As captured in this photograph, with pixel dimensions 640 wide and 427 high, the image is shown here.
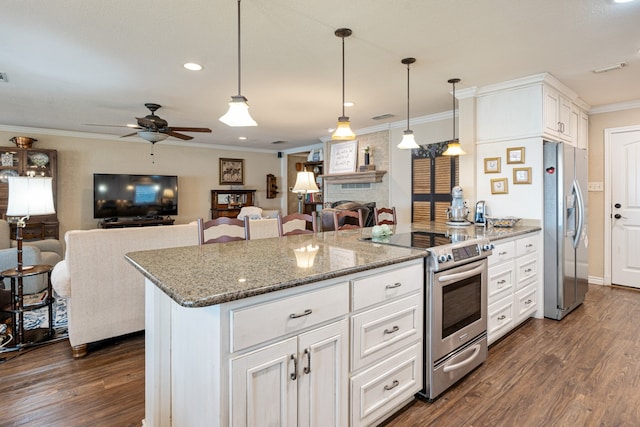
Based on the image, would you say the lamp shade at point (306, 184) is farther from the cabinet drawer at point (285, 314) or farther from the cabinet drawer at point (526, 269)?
the cabinet drawer at point (285, 314)

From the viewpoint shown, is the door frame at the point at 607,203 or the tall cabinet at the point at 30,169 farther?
the tall cabinet at the point at 30,169

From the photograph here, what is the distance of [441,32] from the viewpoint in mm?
2523

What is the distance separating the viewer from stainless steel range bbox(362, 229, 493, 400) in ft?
6.49

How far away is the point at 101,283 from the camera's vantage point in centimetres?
267

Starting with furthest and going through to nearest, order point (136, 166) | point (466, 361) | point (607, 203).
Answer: point (136, 166), point (607, 203), point (466, 361)

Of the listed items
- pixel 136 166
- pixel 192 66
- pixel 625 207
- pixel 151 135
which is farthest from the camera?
pixel 136 166

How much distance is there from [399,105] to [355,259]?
341 centimetres

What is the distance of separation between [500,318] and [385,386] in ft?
4.97

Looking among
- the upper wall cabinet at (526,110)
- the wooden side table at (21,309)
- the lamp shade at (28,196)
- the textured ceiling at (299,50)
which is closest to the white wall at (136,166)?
the textured ceiling at (299,50)

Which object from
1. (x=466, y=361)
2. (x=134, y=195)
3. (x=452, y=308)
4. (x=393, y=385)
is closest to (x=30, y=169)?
(x=134, y=195)

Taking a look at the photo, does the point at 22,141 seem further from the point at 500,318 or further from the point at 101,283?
the point at 500,318

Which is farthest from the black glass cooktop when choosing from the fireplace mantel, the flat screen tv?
the flat screen tv

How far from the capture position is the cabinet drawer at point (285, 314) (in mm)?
1215

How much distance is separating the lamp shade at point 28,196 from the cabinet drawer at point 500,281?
11.4 ft
